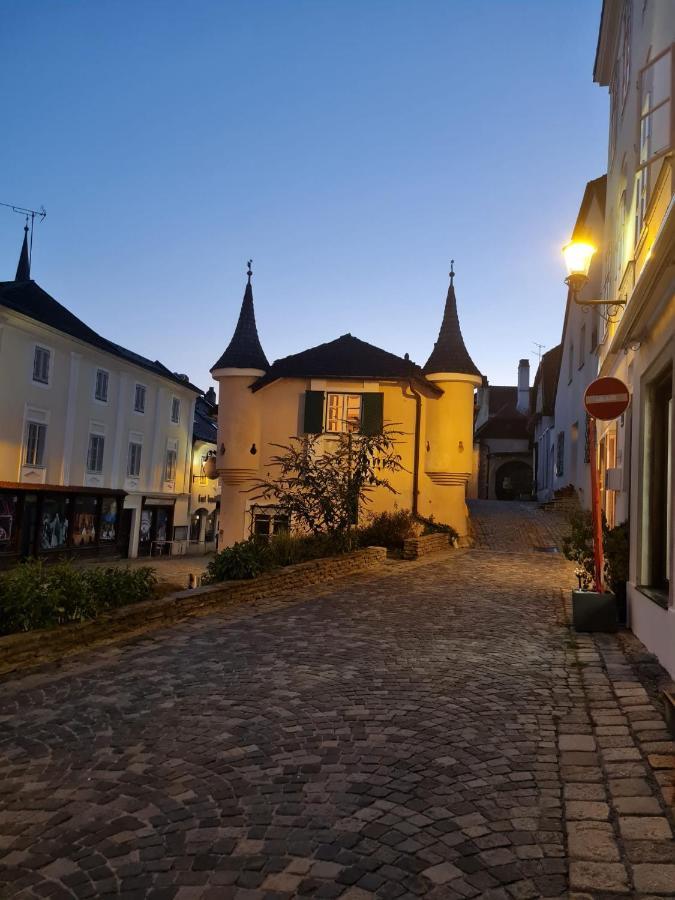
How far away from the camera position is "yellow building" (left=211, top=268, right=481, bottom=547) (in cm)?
2328

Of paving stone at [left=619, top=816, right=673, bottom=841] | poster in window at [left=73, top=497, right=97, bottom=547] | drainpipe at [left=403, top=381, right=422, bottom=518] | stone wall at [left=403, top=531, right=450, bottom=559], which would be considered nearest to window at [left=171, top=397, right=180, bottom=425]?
poster in window at [left=73, top=497, right=97, bottom=547]

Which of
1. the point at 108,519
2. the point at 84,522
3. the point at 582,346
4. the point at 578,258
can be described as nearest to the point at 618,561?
the point at 578,258

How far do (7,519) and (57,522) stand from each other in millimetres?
3184

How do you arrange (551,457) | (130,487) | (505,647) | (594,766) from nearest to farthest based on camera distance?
(594,766) < (505,647) < (551,457) < (130,487)

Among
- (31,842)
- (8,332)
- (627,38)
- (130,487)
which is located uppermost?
(627,38)

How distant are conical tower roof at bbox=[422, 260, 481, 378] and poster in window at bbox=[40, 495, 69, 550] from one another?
56.0 ft

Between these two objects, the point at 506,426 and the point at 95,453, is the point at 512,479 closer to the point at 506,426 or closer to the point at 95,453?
the point at 506,426

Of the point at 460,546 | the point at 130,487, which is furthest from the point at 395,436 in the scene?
the point at 130,487

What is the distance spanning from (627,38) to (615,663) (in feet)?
35.9

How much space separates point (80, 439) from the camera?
32281mm

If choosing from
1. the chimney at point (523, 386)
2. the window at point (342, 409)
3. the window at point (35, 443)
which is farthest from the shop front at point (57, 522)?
the chimney at point (523, 386)

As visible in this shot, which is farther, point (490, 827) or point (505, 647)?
point (505, 647)

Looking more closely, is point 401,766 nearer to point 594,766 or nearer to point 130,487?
point 594,766

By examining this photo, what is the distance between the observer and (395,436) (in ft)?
77.7
